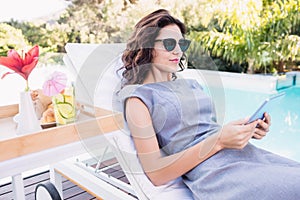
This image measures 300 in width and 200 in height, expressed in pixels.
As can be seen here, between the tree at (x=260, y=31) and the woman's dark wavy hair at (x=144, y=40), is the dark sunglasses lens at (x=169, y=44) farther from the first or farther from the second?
the tree at (x=260, y=31)

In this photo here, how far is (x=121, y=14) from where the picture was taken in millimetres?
7320

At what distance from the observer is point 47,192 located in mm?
1378

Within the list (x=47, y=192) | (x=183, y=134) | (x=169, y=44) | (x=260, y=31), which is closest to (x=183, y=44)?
(x=169, y=44)

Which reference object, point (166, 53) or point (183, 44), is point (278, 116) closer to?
point (183, 44)

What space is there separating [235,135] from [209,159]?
0.43ft

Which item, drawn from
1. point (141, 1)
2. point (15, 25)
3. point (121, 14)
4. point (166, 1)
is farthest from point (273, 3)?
point (15, 25)

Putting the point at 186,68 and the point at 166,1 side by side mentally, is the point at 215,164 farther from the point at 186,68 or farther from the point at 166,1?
the point at 166,1

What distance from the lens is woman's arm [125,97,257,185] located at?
1072 millimetres

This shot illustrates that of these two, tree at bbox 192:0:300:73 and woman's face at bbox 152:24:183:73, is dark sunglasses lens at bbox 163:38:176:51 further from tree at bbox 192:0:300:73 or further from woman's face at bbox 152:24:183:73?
tree at bbox 192:0:300:73

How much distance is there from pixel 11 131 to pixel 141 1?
20.9 feet

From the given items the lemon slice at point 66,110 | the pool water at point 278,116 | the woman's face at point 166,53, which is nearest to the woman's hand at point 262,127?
the woman's face at point 166,53

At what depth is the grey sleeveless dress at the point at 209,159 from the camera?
952 mm

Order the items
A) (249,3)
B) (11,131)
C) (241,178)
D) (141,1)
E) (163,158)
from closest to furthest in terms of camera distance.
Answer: (241,178) → (163,158) → (11,131) → (249,3) → (141,1)

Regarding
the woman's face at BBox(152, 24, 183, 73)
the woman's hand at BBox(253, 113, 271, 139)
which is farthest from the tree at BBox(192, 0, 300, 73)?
the woman's hand at BBox(253, 113, 271, 139)
